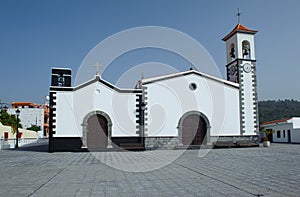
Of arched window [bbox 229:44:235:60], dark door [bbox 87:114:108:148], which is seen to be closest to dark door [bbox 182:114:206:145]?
dark door [bbox 87:114:108:148]

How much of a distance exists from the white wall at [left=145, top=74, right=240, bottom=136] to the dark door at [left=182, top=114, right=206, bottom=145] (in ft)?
1.74

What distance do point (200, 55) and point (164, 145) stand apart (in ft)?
21.9

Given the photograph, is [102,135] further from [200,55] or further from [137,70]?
[200,55]

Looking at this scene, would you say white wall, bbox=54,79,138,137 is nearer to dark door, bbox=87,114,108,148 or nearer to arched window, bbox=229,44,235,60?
dark door, bbox=87,114,108,148

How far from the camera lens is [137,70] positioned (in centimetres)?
1886

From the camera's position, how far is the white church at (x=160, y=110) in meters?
17.3

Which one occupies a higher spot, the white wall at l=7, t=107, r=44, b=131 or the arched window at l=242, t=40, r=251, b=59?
the arched window at l=242, t=40, r=251, b=59

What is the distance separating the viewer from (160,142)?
719 inches

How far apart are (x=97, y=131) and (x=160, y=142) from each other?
4.04 meters

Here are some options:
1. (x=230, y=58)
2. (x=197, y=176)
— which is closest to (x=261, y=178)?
(x=197, y=176)

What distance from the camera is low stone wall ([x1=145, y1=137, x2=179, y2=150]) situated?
18.0 metres

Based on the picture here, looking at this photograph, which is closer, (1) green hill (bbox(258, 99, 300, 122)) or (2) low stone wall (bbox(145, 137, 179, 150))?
A: (2) low stone wall (bbox(145, 137, 179, 150))

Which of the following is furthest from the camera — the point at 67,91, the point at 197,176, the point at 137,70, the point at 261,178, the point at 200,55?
the point at 137,70

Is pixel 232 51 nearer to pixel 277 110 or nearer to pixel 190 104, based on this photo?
pixel 190 104
